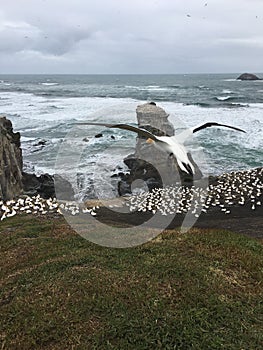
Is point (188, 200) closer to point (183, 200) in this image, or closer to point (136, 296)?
point (183, 200)

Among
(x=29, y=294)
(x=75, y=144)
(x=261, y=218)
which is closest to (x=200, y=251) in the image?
(x=29, y=294)

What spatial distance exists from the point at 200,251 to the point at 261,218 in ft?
30.8

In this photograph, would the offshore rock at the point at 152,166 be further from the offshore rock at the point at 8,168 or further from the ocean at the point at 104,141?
the offshore rock at the point at 8,168

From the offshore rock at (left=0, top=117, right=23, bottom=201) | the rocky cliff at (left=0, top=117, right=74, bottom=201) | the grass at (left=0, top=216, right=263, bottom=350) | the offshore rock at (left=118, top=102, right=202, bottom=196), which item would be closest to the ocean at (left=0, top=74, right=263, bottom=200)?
the offshore rock at (left=118, top=102, right=202, bottom=196)

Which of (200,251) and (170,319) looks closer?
(170,319)

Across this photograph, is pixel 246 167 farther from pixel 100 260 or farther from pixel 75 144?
pixel 100 260

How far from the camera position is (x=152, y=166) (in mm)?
27125

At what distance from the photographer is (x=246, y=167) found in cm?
2922

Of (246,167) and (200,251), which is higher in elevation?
(200,251)

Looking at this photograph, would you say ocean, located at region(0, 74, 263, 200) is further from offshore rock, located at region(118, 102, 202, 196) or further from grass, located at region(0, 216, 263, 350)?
grass, located at region(0, 216, 263, 350)

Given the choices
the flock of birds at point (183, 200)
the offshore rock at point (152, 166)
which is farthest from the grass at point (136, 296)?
the offshore rock at point (152, 166)

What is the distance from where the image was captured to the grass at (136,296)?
19.2 ft

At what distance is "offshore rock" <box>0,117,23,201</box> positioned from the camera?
19.0 meters

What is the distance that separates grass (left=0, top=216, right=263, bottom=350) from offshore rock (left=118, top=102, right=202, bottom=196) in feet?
50.2
